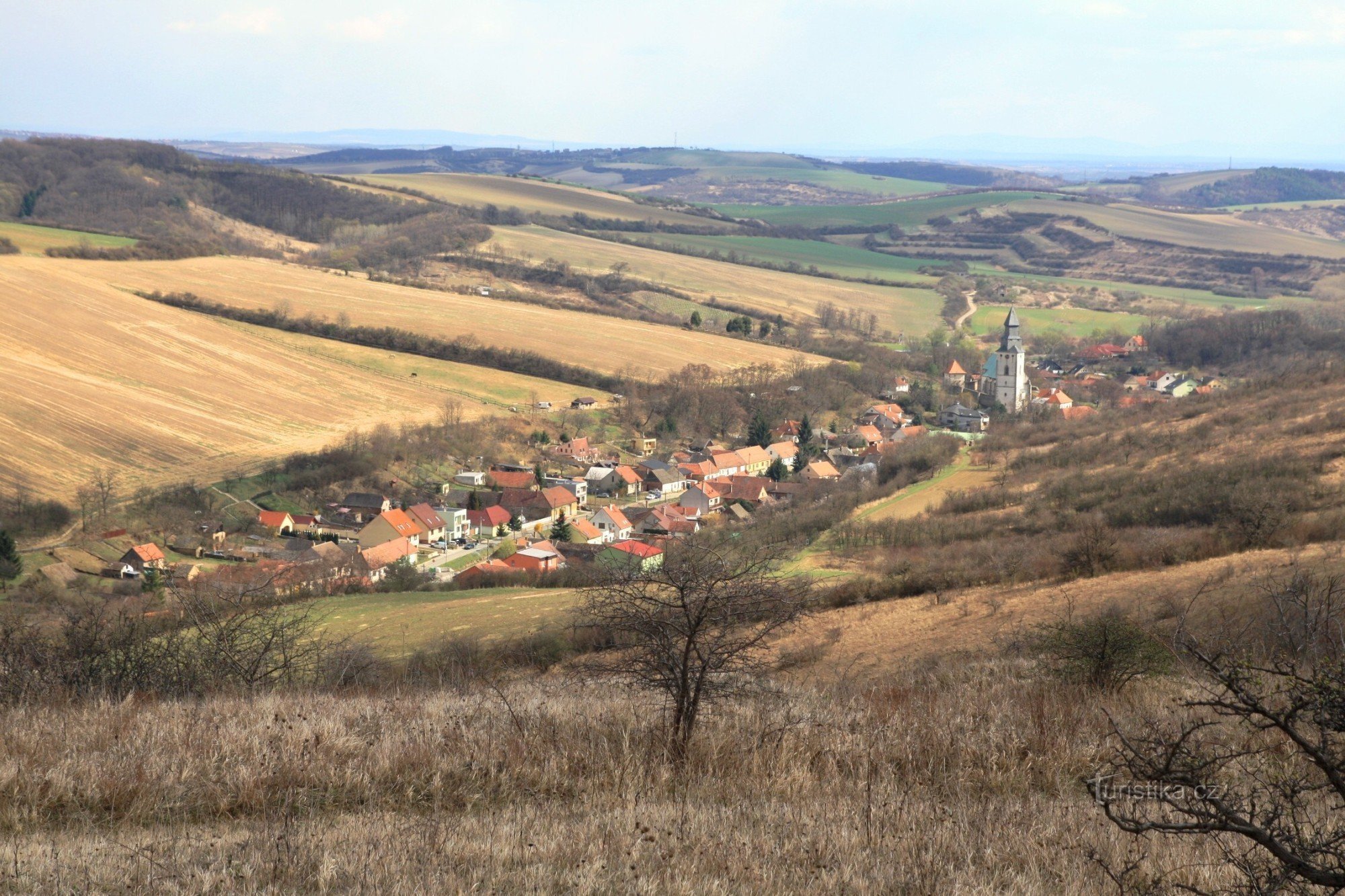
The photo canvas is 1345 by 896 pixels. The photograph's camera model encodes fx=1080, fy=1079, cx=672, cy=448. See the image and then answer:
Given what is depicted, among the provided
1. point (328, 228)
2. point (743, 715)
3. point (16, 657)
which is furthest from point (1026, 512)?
point (328, 228)

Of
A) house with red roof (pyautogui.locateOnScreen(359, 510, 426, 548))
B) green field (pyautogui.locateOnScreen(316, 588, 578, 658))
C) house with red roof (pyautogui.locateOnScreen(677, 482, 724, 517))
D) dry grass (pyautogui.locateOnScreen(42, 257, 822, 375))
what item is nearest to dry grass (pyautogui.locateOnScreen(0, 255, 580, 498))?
dry grass (pyautogui.locateOnScreen(42, 257, 822, 375))

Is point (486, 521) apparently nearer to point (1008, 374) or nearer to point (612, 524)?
point (612, 524)

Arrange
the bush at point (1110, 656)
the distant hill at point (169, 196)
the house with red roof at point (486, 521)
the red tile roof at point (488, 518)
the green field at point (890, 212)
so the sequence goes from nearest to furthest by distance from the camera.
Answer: the bush at point (1110, 656) → the house with red roof at point (486, 521) → the red tile roof at point (488, 518) → the distant hill at point (169, 196) → the green field at point (890, 212)

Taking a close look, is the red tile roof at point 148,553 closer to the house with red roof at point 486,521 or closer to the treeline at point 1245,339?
the house with red roof at point 486,521

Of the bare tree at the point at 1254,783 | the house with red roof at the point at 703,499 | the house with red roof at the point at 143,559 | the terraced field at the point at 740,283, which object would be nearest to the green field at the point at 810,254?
the terraced field at the point at 740,283

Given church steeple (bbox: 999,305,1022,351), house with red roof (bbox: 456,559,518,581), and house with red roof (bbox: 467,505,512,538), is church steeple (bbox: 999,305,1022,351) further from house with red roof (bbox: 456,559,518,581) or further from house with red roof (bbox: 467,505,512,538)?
house with red roof (bbox: 456,559,518,581)

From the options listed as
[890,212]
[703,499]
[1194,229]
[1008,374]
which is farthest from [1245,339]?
[890,212]

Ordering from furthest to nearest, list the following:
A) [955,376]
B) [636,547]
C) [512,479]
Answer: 1. [955,376]
2. [512,479]
3. [636,547]
